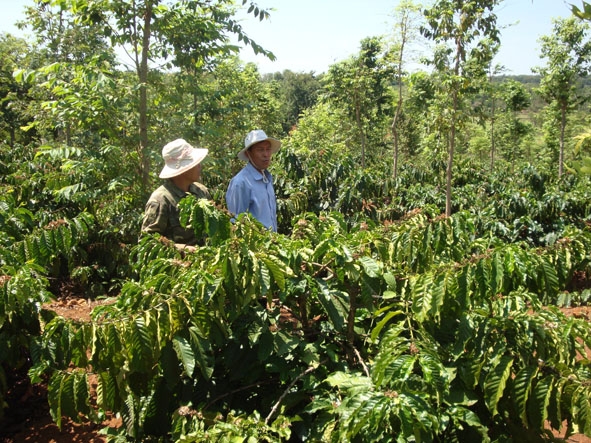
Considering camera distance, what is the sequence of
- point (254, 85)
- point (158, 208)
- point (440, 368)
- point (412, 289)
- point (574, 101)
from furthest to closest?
point (254, 85), point (574, 101), point (158, 208), point (412, 289), point (440, 368)

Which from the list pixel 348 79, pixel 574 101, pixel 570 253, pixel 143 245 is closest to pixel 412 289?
pixel 570 253

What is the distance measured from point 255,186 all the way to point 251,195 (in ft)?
0.24

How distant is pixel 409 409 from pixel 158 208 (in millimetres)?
2093

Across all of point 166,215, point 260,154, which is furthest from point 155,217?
point 260,154

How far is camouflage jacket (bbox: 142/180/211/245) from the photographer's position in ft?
9.64

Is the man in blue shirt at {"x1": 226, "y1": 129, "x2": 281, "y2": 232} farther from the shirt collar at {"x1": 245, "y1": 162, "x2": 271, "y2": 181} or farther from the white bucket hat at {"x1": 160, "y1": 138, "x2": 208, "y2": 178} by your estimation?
the white bucket hat at {"x1": 160, "y1": 138, "x2": 208, "y2": 178}

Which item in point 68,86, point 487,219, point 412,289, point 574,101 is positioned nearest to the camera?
point 412,289

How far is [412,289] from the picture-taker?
5.82 feet

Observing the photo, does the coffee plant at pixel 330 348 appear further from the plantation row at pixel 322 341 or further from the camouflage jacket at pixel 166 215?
the camouflage jacket at pixel 166 215

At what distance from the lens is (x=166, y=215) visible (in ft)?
9.72

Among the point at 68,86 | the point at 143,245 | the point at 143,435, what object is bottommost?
the point at 143,435

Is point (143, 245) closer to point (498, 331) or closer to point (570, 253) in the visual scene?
point (498, 331)

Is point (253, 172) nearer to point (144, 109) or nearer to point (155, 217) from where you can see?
point (155, 217)

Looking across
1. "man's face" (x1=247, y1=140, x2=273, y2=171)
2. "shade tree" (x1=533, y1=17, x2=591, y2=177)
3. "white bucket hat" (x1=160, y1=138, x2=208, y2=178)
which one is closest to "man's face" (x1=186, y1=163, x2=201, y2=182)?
"white bucket hat" (x1=160, y1=138, x2=208, y2=178)
